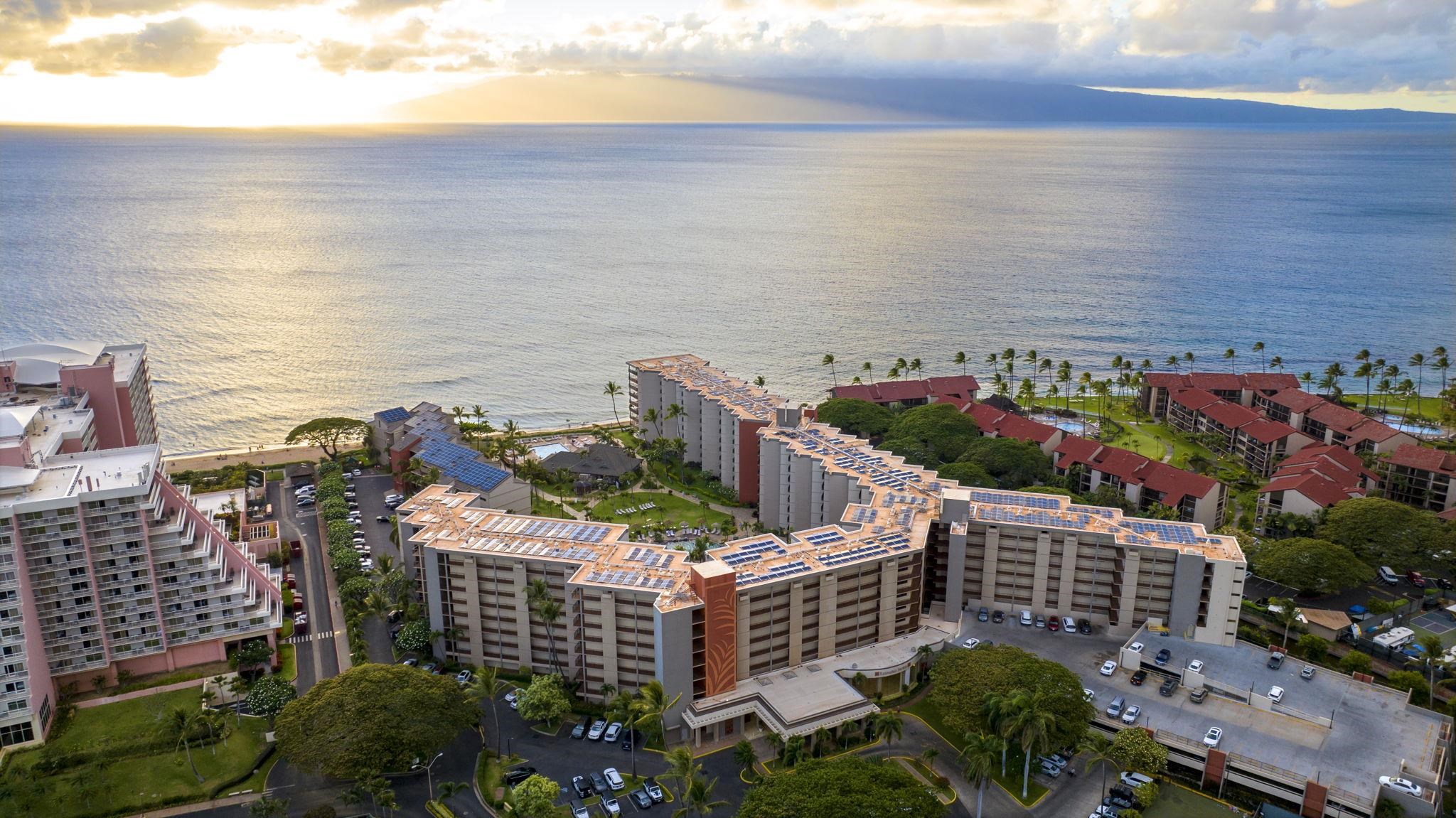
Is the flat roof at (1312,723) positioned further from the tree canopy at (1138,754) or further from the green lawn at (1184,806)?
the tree canopy at (1138,754)

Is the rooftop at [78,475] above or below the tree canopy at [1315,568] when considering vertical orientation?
above

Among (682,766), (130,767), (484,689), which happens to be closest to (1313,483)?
(682,766)

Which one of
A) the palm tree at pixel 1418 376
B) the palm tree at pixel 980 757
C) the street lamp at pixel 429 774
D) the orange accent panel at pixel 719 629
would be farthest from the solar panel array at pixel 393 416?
the palm tree at pixel 1418 376

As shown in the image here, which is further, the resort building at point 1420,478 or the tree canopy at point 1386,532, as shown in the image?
the resort building at point 1420,478

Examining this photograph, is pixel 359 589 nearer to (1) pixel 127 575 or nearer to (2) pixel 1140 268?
(1) pixel 127 575

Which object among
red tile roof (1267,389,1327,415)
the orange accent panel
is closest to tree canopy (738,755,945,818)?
the orange accent panel

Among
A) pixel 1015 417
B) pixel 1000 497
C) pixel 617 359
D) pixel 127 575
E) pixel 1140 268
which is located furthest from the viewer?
pixel 1140 268

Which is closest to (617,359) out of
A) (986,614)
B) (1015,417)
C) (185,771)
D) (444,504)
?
(1015,417)
